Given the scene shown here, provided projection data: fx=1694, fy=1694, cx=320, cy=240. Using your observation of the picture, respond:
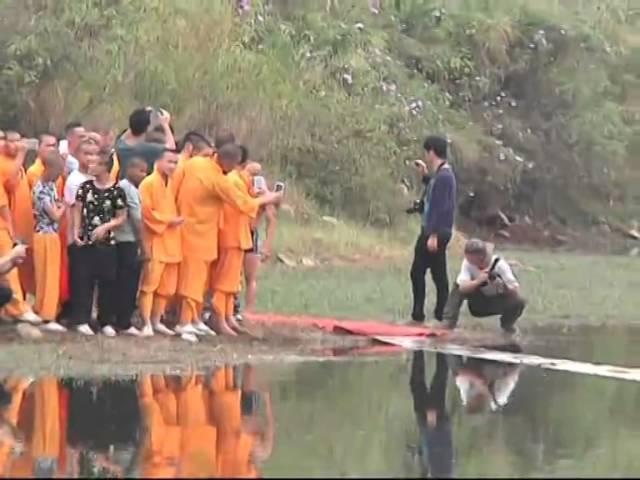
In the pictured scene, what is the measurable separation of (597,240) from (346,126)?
7496 mm

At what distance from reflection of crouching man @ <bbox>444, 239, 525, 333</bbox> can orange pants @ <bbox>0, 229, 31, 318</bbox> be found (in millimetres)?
3736

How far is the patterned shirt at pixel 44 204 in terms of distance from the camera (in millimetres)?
13039

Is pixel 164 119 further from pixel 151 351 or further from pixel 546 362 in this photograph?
pixel 546 362

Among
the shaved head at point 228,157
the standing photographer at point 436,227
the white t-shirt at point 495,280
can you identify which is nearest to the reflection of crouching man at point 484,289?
the white t-shirt at point 495,280

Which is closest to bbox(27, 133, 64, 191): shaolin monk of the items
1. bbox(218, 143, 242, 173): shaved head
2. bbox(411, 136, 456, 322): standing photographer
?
bbox(218, 143, 242, 173): shaved head

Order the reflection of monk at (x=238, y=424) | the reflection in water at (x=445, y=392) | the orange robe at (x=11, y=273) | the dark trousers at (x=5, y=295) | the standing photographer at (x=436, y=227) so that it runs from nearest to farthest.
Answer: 1. the reflection of monk at (x=238, y=424)
2. the reflection in water at (x=445, y=392)
3. the dark trousers at (x=5, y=295)
4. the orange robe at (x=11, y=273)
5. the standing photographer at (x=436, y=227)

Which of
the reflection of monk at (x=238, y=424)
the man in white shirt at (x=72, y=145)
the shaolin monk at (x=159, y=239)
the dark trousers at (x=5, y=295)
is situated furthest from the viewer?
the man in white shirt at (x=72, y=145)

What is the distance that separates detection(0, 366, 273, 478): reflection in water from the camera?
334 inches

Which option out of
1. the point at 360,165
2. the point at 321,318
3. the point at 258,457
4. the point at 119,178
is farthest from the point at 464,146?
the point at 258,457

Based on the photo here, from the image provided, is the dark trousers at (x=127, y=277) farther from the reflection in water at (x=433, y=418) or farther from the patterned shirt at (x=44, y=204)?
the reflection in water at (x=433, y=418)

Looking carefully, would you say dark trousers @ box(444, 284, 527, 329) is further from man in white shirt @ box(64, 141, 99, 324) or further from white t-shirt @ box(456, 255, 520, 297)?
man in white shirt @ box(64, 141, 99, 324)

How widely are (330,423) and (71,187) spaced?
13.3 ft

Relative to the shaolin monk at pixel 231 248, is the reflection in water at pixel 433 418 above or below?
below

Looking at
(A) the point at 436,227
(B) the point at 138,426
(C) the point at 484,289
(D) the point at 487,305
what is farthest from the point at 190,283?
(B) the point at 138,426
